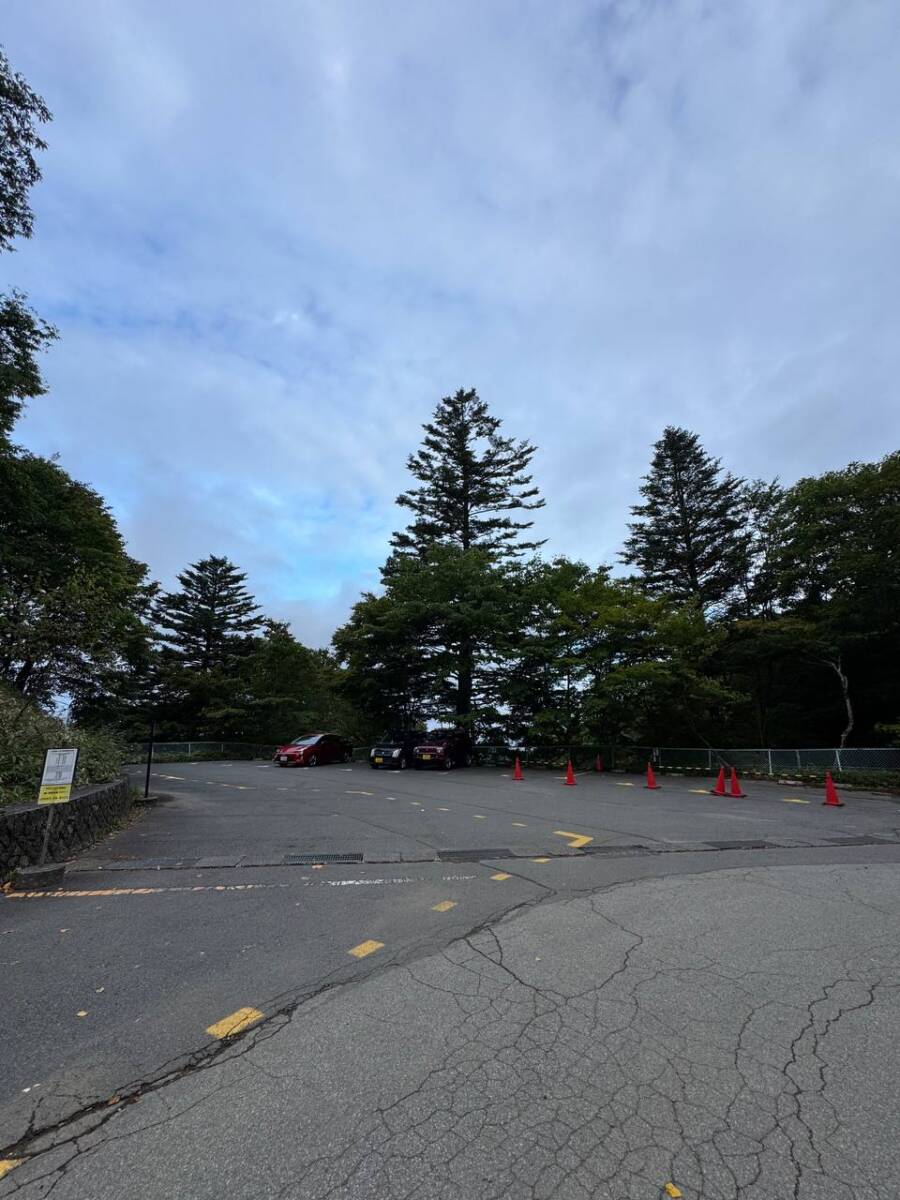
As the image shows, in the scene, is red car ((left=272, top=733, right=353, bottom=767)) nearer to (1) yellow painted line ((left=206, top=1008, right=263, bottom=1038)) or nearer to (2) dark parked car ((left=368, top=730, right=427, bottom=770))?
A: (2) dark parked car ((left=368, top=730, right=427, bottom=770))

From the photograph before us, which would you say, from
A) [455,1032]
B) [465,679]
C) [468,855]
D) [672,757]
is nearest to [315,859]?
[468,855]

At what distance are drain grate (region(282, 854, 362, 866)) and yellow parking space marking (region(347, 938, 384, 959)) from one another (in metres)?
2.74

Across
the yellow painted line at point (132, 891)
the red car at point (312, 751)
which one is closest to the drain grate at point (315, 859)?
the yellow painted line at point (132, 891)

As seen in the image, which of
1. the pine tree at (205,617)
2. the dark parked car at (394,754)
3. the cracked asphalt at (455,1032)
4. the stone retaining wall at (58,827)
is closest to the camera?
the cracked asphalt at (455,1032)

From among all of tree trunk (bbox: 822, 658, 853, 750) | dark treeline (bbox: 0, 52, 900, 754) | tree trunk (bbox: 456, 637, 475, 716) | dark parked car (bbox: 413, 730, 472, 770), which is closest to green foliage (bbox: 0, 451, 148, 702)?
dark treeline (bbox: 0, 52, 900, 754)

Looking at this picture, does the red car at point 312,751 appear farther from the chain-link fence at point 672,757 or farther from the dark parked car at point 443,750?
the dark parked car at point 443,750

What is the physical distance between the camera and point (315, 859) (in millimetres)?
7035

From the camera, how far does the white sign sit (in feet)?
21.3

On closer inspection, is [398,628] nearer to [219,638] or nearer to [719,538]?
[719,538]

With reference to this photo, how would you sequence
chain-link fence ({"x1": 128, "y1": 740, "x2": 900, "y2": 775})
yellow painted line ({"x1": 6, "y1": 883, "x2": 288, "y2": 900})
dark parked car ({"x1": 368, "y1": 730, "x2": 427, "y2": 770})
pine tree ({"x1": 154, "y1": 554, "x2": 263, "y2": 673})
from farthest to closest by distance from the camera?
pine tree ({"x1": 154, "y1": 554, "x2": 263, "y2": 673}) → dark parked car ({"x1": 368, "y1": 730, "x2": 427, "y2": 770}) → chain-link fence ({"x1": 128, "y1": 740, "x2": 900, "y2": 775}) → yellow painted line ({"x1": 6, "y1": 883, "x2": 288, "y2": 900})

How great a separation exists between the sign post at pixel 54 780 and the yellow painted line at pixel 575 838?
20.9 feet

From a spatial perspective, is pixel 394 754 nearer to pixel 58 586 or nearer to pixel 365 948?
pixel 58 586

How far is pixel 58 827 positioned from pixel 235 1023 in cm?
536

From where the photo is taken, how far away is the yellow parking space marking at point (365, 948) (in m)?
4.09
